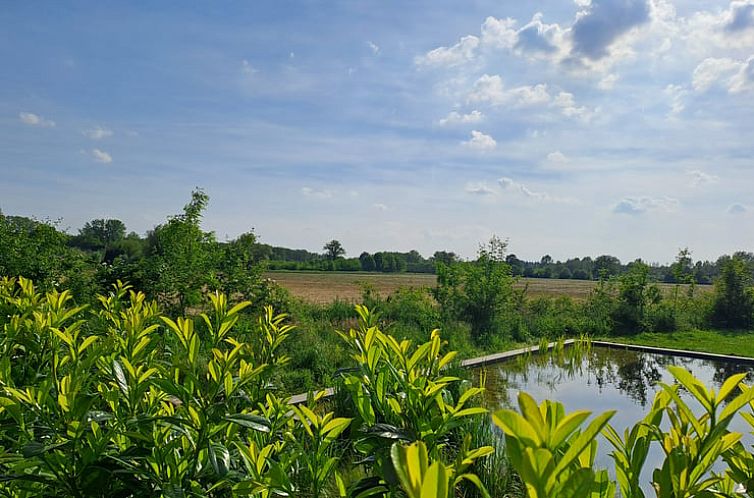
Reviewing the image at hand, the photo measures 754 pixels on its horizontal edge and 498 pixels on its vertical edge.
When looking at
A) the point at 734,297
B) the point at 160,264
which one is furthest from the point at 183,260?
the point at 734,297

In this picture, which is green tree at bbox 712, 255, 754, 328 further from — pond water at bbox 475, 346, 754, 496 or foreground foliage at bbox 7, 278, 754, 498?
foreground foliage at bbox 7, 278, 754, 498

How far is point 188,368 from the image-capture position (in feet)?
3.99

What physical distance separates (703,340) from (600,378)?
18.2 ft

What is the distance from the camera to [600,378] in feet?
29.8

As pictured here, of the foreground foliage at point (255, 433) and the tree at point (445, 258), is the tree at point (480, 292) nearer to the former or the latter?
the tree at point (445, 258)

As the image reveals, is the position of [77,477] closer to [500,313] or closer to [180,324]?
[180,324]

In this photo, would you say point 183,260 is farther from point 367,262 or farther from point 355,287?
point 367,262

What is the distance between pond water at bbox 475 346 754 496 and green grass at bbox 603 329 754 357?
1.14m

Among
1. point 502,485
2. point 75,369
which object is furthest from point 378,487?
point 502,485

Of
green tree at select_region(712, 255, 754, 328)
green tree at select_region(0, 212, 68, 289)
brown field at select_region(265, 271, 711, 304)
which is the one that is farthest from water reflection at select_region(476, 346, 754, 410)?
green tree at select_region(0, 212, 68, 289)

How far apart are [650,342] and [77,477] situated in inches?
540

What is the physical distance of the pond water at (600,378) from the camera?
7.19 meters

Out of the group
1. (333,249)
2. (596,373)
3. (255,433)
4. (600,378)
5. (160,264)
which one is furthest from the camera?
(333,249)

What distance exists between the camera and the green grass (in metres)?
11.3
